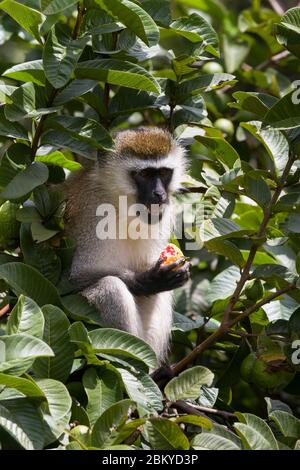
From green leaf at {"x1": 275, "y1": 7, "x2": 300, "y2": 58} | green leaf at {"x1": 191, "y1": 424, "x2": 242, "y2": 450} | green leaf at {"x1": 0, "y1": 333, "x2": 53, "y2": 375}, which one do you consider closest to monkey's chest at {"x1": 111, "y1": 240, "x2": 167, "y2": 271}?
green leaf at {"x1": 275, "y1": 7, "x2": 300, "y2": 58}

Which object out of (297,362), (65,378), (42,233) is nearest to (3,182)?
(42,233)

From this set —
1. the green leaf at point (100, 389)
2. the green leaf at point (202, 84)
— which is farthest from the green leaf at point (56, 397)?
the green leaf at point (202, 84)

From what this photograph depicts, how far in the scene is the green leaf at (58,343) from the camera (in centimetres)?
375

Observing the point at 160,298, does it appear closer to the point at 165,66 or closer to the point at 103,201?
the point at 103,201

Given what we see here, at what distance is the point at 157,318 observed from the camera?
223 inches

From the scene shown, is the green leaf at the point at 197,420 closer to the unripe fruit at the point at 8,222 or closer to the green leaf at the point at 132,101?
the unripe fruit at the point at 8,222

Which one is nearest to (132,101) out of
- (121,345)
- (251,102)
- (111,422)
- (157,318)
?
(251,102)

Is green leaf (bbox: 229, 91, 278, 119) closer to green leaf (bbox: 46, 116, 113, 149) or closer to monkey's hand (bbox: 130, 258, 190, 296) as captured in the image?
green leaf (bbox: 46, 116, 113, 149)

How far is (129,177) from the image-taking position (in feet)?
19.0

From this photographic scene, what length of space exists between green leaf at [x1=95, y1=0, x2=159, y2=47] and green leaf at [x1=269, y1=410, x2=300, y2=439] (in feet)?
6.25

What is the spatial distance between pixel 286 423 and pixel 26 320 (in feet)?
4.09

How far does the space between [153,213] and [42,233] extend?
3.97 ft

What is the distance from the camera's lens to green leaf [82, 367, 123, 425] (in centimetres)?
378

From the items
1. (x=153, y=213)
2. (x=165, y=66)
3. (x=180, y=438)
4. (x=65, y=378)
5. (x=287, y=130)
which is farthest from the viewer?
(x=165, y=66)
